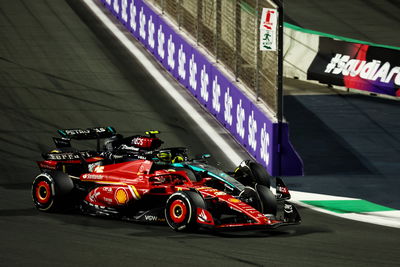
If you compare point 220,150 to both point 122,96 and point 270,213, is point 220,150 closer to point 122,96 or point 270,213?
point 122,96

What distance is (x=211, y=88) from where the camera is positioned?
23.8m

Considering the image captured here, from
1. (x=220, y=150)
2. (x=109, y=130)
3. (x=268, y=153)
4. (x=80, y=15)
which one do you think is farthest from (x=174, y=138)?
(x=80, y=15)

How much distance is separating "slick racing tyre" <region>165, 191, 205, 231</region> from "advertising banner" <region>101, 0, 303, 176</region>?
6.31 meters

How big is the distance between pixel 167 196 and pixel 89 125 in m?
8.26

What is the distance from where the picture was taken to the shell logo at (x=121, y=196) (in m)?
14.2

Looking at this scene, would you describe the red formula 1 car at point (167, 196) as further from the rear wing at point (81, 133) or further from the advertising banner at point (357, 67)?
the advertising banner at point (357, 67)

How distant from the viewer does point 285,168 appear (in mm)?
19391

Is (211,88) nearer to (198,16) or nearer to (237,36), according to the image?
(237,36)

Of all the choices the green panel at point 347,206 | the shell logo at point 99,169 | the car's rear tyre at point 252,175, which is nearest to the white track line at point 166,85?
the green panel at point 347,206

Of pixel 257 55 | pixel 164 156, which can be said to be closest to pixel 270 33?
pixel 257 55

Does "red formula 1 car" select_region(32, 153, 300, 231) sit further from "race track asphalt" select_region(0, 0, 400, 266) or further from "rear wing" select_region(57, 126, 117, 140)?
"rear wing" select_region(57, 126, 117, 140)

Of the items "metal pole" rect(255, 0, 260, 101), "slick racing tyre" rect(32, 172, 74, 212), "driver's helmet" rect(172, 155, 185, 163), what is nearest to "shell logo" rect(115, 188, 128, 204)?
"slick racing tyre" rect(32, 172, 74, 212)

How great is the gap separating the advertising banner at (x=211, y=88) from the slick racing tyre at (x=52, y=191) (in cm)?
596

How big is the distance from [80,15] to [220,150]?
44.9 ft
